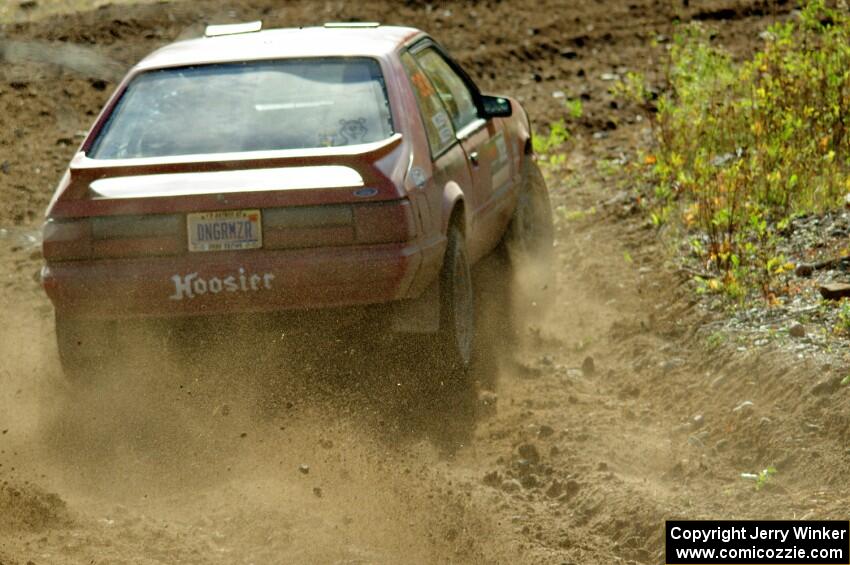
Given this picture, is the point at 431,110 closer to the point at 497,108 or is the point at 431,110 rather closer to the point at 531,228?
the point at 497,108

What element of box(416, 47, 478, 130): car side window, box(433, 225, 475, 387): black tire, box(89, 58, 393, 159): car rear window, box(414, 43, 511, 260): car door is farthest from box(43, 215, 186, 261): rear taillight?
box(416, 47, 478, 130): car side window

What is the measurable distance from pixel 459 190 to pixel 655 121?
4809 millimetres

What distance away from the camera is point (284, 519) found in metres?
5.37

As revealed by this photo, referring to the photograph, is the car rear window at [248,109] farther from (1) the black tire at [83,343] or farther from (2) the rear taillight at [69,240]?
(1) the black tire at [83,343]

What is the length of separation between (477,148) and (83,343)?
2.41 meters

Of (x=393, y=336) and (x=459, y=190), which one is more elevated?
Answer: (x=459, y=190)

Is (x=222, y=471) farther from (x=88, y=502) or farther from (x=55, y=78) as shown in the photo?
(x=55, y=78)

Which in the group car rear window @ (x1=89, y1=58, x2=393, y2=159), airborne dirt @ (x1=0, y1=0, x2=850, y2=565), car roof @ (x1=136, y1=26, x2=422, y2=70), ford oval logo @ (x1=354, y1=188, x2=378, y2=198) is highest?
car roof @ (x1=136, y1=26, x2=422, y2=70)

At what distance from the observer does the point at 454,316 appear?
680 cm

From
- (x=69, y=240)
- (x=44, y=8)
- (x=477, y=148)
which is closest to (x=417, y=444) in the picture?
(x=69, y=240)

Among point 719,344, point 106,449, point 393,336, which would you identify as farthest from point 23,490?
point 719,344

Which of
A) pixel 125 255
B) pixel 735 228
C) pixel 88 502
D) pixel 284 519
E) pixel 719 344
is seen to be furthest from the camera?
pixel 735 228

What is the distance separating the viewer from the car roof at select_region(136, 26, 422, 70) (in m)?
6.94

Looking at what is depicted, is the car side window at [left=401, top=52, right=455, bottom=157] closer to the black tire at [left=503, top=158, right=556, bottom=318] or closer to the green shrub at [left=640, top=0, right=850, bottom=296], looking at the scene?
the black tire at [left=503, top=158, right=556, bottom=318]
